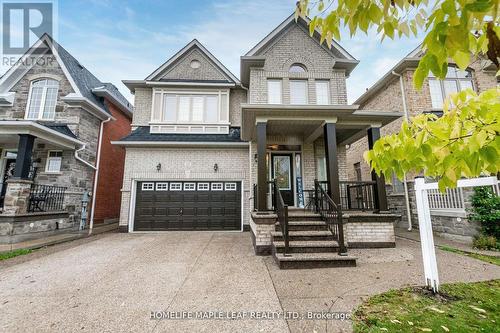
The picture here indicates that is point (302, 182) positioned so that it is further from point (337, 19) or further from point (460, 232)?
point (337, 19)

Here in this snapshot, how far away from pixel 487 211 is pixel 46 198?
15806mm

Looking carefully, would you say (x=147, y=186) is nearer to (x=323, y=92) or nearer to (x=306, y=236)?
(x=306, y=236)

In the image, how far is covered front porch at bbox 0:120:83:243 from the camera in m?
7.55

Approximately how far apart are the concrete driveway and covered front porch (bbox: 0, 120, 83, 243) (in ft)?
8.51

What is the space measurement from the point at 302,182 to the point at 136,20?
36.6ft

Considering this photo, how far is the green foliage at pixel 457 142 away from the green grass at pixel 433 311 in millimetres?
2063

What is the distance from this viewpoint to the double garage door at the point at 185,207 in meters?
9.43

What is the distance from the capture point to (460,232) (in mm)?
7578

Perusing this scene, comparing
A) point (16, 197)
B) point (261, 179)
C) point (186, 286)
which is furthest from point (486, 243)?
point (16, 197)

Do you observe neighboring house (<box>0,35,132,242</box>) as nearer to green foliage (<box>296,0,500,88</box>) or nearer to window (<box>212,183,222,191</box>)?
window (<box>212,183,222,191</box>)

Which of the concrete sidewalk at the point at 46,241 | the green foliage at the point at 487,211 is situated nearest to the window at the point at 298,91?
the green foliage at the point at 487,211

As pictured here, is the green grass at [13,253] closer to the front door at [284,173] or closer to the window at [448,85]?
the front door at [284,173]

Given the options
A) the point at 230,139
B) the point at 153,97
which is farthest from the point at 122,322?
the point at 153,97

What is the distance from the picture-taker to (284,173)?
917 centimetres
